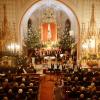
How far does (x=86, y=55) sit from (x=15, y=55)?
24.5ft

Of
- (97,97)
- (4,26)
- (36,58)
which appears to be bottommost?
(97,97)

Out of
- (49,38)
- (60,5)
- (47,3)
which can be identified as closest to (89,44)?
(60,5)

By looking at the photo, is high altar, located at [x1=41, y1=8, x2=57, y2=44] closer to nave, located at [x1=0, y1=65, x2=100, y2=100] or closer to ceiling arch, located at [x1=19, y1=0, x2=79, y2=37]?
ceiling arch, located at [x1=19, y1=0, x2=79, y2=37]

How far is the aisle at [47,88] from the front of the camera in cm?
2226

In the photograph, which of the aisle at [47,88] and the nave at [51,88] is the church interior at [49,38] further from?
the nave at [51,88]

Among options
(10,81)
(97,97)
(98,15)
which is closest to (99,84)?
(97,97)

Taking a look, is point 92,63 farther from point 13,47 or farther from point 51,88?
point 51,88

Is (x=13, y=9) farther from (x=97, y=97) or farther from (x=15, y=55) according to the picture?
(x=97, y=97)

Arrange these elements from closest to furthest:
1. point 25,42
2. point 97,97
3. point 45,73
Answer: point 97,97
point 45,73
point 25,42

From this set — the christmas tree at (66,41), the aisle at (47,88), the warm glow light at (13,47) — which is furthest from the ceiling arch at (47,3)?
the aisle at (47,88)

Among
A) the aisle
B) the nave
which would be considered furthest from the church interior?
the nave

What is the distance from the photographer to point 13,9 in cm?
3441

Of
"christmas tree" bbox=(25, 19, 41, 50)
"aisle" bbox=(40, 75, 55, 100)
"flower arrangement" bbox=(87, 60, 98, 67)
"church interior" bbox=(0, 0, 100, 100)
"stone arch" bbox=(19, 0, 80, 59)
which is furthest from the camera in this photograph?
"christmas tree" bbox=(25, 19, 41, 50)

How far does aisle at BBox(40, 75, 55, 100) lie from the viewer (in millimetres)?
22261
